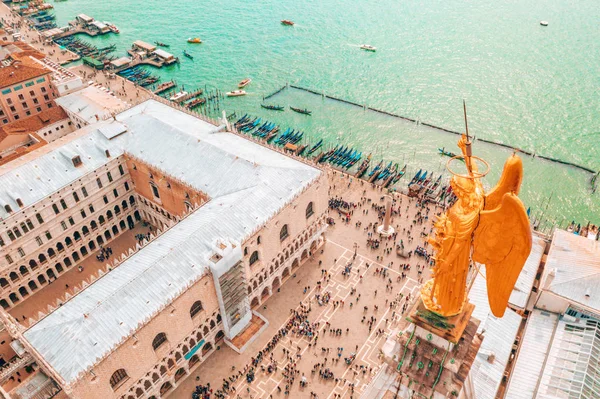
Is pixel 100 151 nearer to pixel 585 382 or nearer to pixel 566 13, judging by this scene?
pixel 585 382

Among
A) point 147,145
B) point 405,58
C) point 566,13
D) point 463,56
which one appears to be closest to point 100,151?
point 147,145

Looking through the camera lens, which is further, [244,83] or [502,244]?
[244,83]

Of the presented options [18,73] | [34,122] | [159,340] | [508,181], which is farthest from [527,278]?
[18,73]

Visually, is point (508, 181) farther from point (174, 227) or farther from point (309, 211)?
point (174, 227)

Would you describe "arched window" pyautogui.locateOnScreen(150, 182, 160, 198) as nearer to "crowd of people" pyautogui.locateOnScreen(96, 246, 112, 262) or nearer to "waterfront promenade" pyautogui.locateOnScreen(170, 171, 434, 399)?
"crowd of people" pyautogui.locateOnScreen(96, 246, 112, 262)

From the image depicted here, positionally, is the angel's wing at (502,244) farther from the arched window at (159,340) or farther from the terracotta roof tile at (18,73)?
the terracotta roof tile at (18,73)

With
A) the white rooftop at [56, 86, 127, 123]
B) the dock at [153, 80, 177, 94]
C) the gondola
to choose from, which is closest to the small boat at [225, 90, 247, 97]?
the dock at [153, 80, 177, 94]
